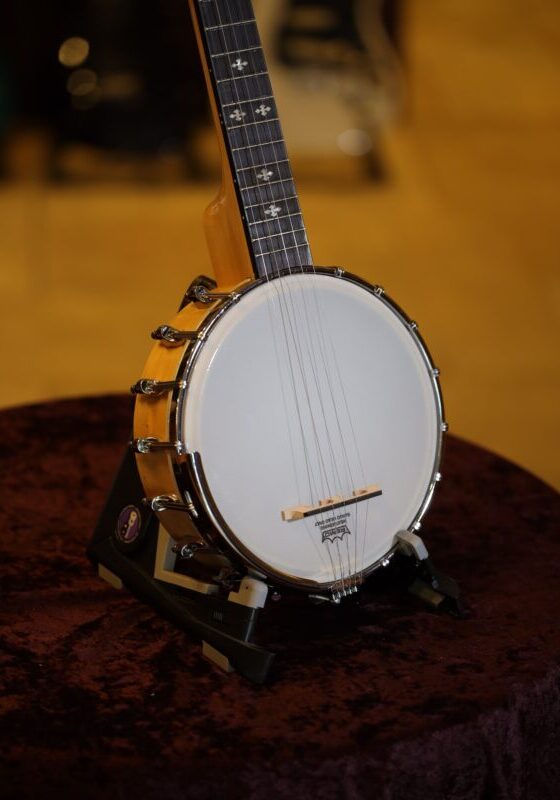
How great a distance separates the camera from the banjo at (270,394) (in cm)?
121

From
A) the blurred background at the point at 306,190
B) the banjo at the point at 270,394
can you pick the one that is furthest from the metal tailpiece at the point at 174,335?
the blurred background at the point at 306,190

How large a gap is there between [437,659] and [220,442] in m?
0.31

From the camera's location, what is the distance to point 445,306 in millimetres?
2986

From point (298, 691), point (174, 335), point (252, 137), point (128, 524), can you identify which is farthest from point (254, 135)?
point (298, 691)

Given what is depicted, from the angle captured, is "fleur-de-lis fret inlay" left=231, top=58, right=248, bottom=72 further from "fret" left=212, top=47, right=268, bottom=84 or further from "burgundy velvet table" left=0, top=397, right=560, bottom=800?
"burgundy velvet table" left=0, top=397, right=560, bottom=800

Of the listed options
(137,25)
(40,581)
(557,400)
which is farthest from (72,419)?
(137,25)

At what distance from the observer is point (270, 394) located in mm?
1247

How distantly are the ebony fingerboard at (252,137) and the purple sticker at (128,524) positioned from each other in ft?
1.05

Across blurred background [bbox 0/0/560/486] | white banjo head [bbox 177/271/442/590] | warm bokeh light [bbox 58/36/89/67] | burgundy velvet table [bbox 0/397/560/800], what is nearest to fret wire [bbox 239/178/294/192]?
white banjo head [bbox 177/271/442/590]

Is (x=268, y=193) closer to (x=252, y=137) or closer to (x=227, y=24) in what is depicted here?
(x=252, y=137)

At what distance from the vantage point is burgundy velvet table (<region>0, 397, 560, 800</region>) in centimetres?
109

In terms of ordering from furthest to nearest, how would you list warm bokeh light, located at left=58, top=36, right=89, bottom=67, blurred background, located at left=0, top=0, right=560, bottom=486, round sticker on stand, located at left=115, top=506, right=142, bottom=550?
warm bokeh light, located at left=58, top=36, right=89, bottom=67, blurred background, located at left=0, top=0, right=560, bottom=486, round sticker on stand, located at left=115, top=506, right=142, bottom=550

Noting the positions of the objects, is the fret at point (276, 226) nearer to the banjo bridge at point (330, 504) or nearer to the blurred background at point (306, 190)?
the banjo bridge at point (330, 504)

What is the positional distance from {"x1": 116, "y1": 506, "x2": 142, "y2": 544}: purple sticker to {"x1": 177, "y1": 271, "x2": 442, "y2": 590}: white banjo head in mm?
192
